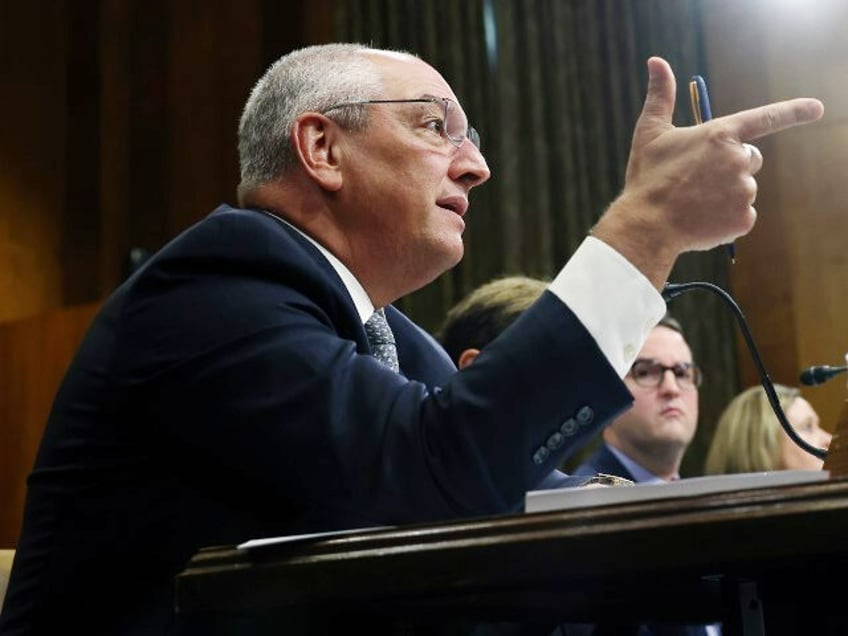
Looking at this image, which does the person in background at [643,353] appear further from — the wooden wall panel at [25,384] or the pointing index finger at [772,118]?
Result: the wooden wall panel at [25,384]

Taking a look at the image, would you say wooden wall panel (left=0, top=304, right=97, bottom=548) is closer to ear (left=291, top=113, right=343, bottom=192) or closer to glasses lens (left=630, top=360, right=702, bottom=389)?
glasses lens (left=630, top=360, right=702, bottom=389)

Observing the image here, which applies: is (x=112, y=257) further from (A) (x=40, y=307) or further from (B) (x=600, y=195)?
(B) (x=600, y=195)

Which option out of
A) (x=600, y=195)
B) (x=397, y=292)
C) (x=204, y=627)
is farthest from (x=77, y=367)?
(x=600, y=195)

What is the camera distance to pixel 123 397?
4.72ft

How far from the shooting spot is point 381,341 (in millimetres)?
1813

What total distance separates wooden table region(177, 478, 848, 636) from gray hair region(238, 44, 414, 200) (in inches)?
32.0

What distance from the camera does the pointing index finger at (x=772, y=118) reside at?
4.30 feet

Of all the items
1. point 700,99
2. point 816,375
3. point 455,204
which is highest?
point 700,99

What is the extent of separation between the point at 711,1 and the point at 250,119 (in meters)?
3.75

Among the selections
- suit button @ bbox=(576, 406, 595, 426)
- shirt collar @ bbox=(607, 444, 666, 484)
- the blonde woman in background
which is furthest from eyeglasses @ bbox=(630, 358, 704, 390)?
suit button @ bbox=(576, 406, 595, 426)

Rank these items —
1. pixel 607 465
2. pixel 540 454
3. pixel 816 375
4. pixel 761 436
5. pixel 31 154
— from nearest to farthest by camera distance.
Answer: pixel 540 454
pixel 816 375
pixel 607 465
pixel 761 436
pixel 31 154

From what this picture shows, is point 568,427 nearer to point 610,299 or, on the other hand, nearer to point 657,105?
point 610,299

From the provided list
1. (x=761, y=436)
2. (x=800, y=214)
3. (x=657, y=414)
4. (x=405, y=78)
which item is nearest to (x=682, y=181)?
(x=405, y=78)

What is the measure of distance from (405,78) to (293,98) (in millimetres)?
168
